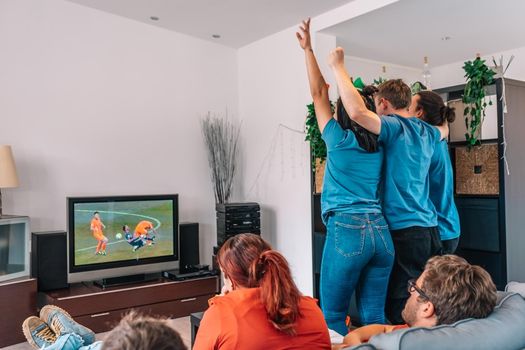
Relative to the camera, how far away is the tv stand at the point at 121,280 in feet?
13.3

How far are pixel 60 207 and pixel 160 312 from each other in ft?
4.04

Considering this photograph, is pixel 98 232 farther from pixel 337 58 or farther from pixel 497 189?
pixel 497 189

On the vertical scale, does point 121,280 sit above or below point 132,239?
below

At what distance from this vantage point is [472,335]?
1196 mm

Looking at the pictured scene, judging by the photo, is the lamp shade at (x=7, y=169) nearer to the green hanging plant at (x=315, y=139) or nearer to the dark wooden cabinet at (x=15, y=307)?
the dark wooden cabinet at (x=15, y=307)

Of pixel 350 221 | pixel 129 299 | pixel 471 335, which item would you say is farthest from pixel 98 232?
pixel 471 335

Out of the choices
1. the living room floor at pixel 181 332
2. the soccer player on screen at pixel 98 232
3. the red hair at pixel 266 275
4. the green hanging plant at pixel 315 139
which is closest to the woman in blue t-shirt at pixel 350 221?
the red hair at pixel 266 275

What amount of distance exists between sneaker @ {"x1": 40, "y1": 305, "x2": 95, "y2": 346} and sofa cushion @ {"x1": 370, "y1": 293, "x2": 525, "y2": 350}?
70.4 inches

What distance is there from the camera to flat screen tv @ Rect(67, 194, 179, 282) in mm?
3990

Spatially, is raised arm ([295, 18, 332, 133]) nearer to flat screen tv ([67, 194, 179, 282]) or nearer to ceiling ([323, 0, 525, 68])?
ceiling ([323, 0, 525, 68])

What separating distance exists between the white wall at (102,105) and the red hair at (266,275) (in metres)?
3.01

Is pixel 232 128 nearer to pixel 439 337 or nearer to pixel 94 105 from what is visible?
pixel 94 105

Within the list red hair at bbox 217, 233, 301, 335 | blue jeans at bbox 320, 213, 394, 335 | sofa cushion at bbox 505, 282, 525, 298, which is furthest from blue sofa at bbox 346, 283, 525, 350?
blue jeans at bbox 320, 213, 394, 335

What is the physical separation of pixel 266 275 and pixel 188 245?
335 cm
